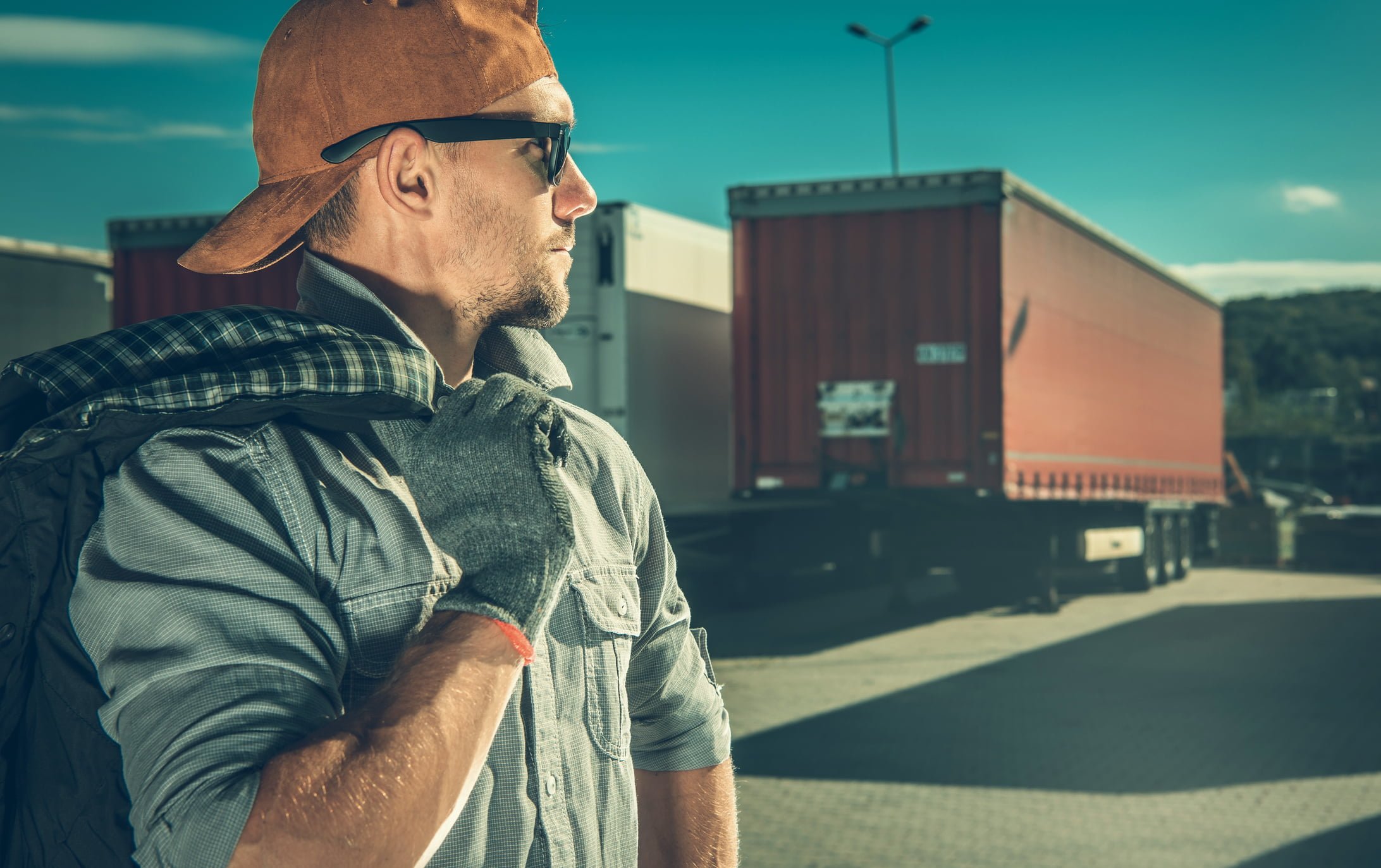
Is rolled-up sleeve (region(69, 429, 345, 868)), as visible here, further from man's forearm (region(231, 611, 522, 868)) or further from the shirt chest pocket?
the shirt chest pocket

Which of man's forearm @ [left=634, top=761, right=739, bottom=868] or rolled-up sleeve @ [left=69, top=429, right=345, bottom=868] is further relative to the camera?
man's forearm @ [left=634, top=761, right=739, bottom=868]

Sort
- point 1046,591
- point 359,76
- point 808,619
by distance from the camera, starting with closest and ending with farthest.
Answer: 1. point 359,76
2. point 808,619
3. point 1046,591

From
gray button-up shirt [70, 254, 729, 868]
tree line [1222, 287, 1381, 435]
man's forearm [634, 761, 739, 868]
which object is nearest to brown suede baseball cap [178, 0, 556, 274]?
gray button-up shirt [70, 254, 729, 868]

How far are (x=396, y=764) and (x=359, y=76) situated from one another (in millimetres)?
735

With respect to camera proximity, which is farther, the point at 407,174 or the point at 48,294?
the point at 48,294

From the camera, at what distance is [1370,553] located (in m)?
23.2

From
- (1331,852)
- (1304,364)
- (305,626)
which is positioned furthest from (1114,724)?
(1304,364)

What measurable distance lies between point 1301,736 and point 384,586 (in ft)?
25.8

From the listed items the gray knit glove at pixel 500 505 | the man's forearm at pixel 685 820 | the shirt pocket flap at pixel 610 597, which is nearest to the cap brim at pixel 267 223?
the gray knit glove at pixel 500 505

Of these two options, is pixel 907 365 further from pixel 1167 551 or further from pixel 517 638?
pixel 517 638

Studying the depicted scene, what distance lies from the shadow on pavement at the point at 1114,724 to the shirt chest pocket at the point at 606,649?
17.8 ft

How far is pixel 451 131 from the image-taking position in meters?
1.50

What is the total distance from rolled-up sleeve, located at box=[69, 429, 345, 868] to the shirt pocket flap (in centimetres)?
36

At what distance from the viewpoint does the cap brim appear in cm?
154
